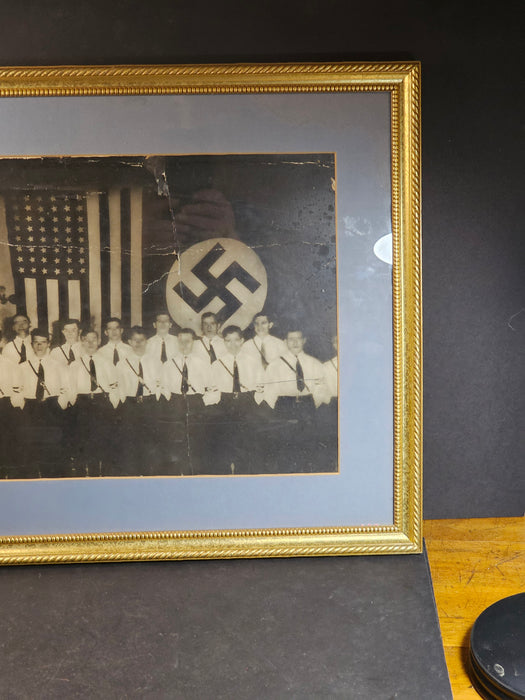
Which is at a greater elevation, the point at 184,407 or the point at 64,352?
the point at 64,352

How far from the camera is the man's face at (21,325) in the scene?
120cm

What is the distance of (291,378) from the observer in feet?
4.02

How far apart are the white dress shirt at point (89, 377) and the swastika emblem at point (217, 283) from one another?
19 centimetres

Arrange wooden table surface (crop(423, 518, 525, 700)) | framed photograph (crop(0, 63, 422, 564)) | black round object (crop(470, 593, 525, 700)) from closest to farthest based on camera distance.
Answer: black round object (crop(470, 593, 525, 700)) < wooden table surface (crop(423, 518, 525, 700)) < framed photograph (crop(0, 63, 422, 564))

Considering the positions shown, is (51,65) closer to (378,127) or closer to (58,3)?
(58,3)

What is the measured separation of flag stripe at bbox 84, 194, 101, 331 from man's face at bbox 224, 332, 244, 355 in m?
Result: 0.29

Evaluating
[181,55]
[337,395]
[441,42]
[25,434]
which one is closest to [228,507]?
[337,395]

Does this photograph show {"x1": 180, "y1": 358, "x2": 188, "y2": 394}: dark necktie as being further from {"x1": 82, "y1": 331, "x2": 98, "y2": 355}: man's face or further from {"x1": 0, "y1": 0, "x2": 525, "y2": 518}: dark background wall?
{"x1": 0, "y1": 0, "x2": 525, "y2": 518}: dark background wall

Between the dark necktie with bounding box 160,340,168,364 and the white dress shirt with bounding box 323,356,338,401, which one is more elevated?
the dark necktie with bounding box 160,340,168,364

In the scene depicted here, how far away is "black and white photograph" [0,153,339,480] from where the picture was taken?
1.17 meters

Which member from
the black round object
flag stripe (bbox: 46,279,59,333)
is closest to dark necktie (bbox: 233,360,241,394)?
flag stripe (bbox: 46,279,59,333)

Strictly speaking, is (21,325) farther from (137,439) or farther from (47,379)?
(137,439)

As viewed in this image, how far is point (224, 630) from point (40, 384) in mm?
652

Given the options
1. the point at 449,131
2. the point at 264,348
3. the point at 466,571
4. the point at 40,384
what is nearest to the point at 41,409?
the point at 40,384
